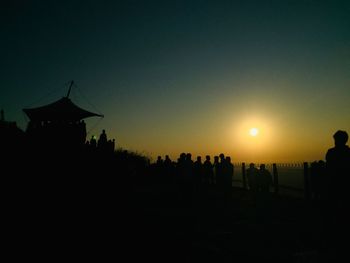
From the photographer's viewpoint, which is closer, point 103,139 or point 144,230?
point 144,230

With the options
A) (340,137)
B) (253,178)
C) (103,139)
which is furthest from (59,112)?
(340,137)

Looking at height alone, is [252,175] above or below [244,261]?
above

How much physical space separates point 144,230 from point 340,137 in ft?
14.1

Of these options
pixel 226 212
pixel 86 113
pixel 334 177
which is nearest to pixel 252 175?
pixel 226 212

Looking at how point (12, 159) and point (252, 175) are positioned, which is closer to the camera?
point (12, 159)

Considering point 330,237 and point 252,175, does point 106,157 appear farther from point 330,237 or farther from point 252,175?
point 330,237

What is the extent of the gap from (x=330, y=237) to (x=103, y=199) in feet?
19.8

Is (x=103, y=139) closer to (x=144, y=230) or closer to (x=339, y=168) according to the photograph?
(x=144, y=230)

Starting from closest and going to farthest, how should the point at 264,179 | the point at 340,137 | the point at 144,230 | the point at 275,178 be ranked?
the point at 340,137, the point at 144,230, the point at 264,179, the point at 275,178

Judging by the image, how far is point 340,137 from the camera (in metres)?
5.18

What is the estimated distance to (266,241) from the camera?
5988 millimetres

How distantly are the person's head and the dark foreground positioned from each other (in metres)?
1.73

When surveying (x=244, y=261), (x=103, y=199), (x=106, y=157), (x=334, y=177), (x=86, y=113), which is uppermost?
(x=86, y=113)

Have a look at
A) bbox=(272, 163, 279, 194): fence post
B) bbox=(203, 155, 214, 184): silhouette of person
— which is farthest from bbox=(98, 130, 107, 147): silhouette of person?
bbox=(272, 163, 279, 194): fence post
